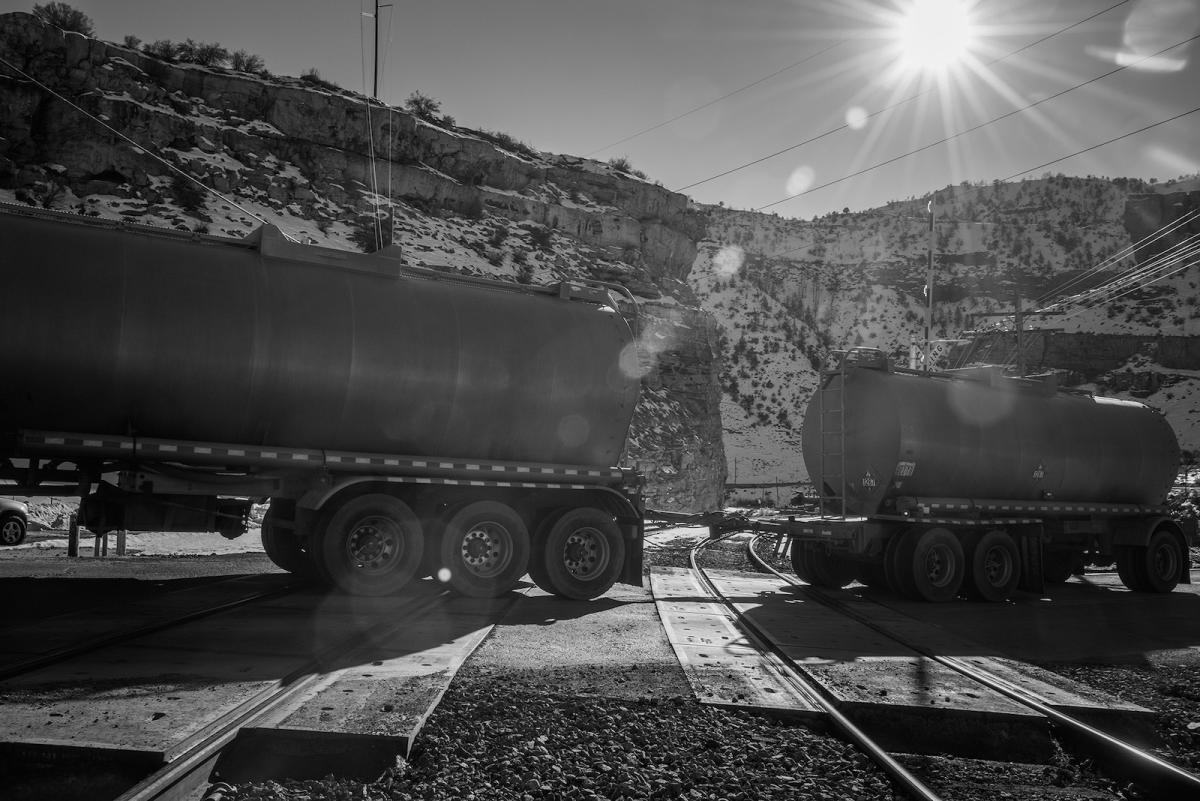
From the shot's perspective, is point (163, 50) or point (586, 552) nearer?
point (586, 552)

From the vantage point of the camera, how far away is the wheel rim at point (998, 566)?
1487 cm

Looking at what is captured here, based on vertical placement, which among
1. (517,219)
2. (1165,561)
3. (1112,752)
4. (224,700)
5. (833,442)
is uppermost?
(517,219)

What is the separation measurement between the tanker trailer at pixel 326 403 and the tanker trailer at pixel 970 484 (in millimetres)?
4433

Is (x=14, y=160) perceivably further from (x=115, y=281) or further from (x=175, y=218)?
(x=115, y=281)

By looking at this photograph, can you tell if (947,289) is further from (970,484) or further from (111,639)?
(111,639)

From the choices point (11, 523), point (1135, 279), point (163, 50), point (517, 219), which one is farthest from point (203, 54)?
point (1135, 279)

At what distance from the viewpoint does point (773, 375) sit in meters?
89.0

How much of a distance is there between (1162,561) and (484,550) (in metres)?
14.6

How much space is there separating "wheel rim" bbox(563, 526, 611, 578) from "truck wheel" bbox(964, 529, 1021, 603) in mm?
6838

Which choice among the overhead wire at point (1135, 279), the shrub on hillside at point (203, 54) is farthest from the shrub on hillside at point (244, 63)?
the overhead wire at point (1135, 279)

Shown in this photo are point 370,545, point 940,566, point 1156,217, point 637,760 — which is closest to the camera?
point 637,760

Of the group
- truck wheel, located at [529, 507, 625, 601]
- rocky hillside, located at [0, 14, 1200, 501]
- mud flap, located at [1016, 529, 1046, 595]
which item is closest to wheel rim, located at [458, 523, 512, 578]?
truck wheel, located at [529, 507, 625, 601]

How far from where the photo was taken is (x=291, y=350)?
9.98 m

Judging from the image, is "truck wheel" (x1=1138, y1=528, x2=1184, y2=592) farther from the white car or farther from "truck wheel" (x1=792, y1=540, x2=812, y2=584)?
the white car
